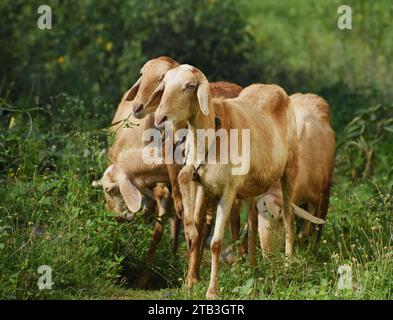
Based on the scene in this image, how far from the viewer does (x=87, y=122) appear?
10.8 meters

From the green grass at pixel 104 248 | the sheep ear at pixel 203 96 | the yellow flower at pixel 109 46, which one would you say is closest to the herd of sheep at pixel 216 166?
the sheep ear at pixel 203 96

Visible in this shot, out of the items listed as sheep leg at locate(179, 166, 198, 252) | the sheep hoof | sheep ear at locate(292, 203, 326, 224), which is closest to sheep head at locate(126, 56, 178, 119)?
sheep leg at locate(179, 166, 198, 252)

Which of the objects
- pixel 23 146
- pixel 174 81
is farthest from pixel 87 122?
pixel 174 81

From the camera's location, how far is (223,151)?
7824 mm

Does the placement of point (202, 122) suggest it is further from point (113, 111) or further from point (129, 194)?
point (113, 111)

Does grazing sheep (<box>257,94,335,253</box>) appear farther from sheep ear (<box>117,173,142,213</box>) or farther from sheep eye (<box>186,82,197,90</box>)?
sheep eye (<box>186,82,197,90</box>)

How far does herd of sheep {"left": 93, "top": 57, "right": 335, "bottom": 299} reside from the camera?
307 inches

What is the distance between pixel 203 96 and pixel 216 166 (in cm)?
52

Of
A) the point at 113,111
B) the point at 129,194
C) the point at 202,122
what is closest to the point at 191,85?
the point at 202,122

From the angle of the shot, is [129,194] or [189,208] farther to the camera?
[129,194]

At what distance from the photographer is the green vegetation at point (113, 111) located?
318 inches

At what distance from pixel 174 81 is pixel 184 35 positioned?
6.87 metres

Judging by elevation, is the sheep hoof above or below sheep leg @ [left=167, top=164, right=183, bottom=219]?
below

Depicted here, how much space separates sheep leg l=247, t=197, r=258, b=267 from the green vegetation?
10cm
